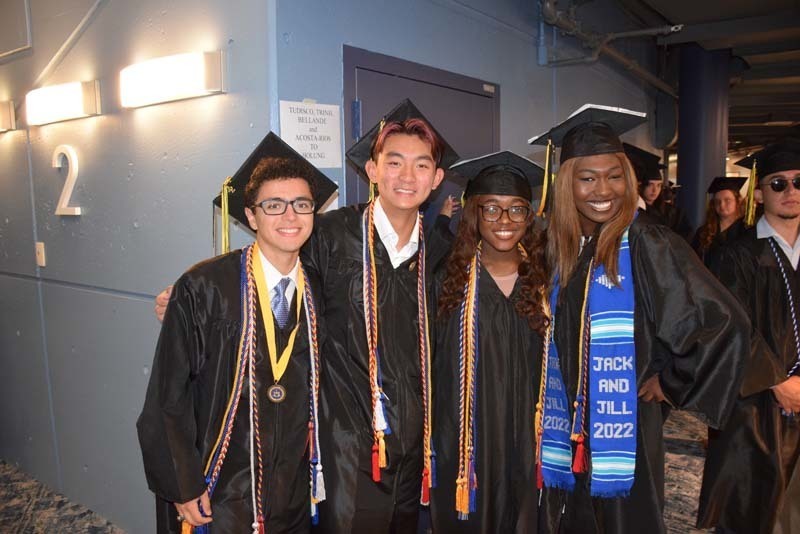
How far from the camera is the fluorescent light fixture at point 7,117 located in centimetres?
421

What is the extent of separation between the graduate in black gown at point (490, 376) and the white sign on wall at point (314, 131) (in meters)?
0.79

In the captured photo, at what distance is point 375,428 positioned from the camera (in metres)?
2.14

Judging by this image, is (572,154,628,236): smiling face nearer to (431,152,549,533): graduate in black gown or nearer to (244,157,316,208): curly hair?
(431,152,549,533): graduate in black gown

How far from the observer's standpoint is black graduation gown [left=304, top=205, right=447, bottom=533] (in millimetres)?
2197

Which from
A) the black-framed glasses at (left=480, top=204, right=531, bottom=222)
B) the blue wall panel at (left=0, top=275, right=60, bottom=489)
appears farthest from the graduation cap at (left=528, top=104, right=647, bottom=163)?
the blue wall panel at (left=0, top=275, right=60, bottom=489)

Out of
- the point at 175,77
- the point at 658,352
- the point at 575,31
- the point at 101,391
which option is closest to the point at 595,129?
the point at 658,352

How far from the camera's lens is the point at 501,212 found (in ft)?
7.96

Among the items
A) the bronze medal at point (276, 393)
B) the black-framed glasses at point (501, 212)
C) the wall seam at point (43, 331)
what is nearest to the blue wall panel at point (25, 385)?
the wall seam at point (43, 331)

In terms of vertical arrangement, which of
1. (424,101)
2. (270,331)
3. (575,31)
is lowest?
(270,331)

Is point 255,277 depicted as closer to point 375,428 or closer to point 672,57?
point 375,428

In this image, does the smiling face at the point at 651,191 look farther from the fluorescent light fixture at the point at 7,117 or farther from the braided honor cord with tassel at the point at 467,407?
the fluorescent light fixture at the point at 7,117

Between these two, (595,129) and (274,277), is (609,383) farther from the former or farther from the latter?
A: (274,277)

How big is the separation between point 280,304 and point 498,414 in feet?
3.11

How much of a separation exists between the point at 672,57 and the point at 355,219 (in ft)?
27.8
